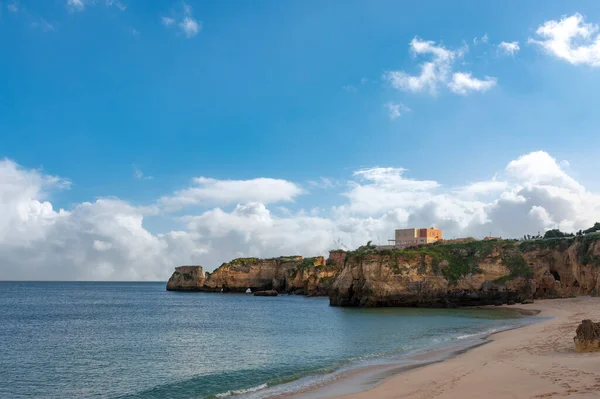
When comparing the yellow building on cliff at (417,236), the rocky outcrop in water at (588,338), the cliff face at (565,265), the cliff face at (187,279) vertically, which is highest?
the yellow building on cliff at (417,236)

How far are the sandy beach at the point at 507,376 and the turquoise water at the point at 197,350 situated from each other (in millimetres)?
5154

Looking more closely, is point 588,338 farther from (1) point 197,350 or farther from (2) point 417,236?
(2) point 417,236

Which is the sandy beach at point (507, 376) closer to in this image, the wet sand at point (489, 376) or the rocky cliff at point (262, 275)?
the wet sand at point (489, 376)

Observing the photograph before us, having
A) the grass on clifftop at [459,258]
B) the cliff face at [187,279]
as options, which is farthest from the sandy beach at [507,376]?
the cliff face at [187,279]

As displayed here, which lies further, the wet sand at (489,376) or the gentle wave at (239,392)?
the gentle wave at (239,392)

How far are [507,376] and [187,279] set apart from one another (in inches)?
5627

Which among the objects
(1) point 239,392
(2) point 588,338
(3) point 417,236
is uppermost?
(3) point 417,236

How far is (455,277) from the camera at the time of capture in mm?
72125

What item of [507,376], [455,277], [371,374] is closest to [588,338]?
[507,376]

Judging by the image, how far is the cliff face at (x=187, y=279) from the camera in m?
148

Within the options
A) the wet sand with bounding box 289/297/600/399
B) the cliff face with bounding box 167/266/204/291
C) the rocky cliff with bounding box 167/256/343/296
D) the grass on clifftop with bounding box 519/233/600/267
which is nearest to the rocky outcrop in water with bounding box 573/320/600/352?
the wet sand with bounding box 289/297/600/399

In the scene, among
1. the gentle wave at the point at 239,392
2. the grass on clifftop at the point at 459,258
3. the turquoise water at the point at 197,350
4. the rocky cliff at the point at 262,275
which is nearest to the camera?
the gentle wave at the point at 239,392

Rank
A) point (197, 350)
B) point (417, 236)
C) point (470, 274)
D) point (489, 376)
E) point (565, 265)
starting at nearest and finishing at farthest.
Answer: point (489, 376), point (197, 350), point (470, 274), point (565, 265), point (417, 236)

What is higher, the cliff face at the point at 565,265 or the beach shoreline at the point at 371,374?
Answer: the cliff face at the point at 565,265
